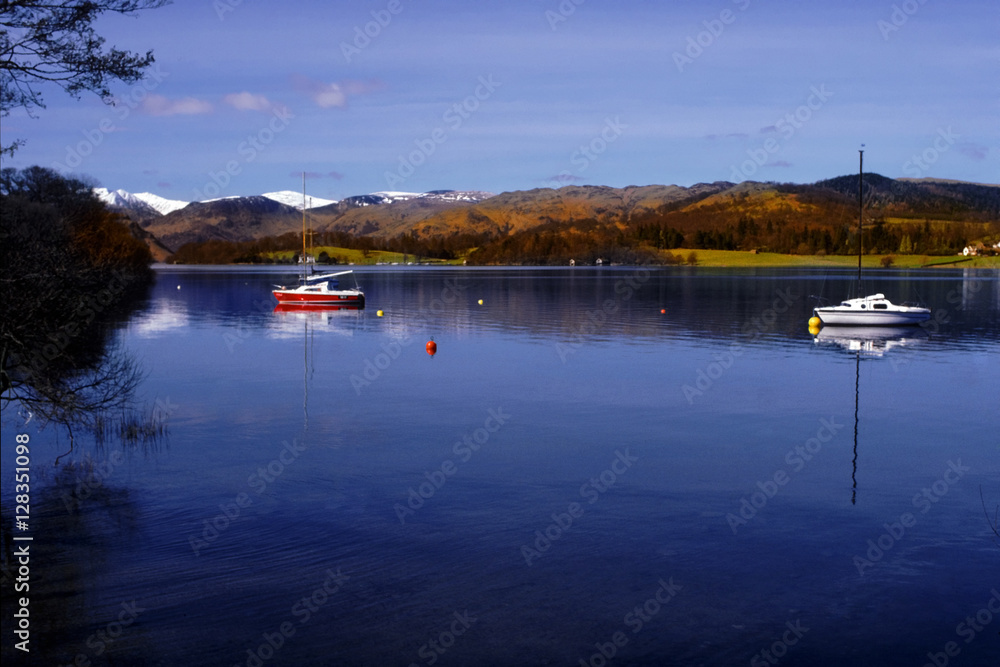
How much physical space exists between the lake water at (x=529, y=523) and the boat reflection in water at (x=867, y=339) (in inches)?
287

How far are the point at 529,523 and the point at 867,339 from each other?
35250mm

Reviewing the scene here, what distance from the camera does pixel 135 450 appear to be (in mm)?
18109

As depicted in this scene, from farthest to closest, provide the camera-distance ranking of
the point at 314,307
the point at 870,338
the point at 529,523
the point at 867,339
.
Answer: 1. the point at 314,307
2. the point at 870,338
3. the point at 867,339
4. the point at 529,523

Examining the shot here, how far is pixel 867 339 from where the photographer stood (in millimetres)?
43719

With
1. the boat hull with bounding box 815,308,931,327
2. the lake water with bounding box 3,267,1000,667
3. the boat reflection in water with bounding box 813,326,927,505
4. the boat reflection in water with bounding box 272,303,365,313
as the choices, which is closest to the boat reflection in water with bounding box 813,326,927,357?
the boat reflection in water with bounding box 813,326,927,505

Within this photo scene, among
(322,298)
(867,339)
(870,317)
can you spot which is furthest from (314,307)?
(867,339)

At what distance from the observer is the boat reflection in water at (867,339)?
3734 cm

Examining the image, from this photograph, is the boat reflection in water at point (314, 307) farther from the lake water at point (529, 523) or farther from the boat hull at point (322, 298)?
the lake water at point (529, 523)

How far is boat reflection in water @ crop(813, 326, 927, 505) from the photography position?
37.3 metres

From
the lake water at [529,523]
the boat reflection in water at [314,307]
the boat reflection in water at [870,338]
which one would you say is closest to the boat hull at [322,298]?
the boat reflection in water at [314,307]

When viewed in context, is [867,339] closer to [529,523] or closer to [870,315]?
[870,315]

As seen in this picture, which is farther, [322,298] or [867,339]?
[322,298]

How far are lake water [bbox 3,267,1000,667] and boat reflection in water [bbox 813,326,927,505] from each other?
7.29 meters

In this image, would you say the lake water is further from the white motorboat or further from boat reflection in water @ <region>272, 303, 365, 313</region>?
boat reflection in water @ <region>272, 303, 365, 313</region>
